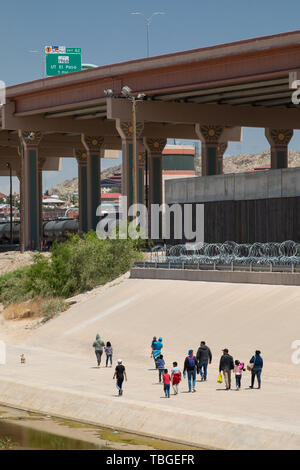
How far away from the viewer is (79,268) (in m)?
53.1

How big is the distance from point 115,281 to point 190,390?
19.9 m

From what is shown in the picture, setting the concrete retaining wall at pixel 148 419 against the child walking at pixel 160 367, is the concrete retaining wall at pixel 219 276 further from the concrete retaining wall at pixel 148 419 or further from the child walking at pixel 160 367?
the concrete retaining wall at pixel 148 419

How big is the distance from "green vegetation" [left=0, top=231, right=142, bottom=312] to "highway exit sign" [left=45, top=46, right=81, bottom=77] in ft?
132


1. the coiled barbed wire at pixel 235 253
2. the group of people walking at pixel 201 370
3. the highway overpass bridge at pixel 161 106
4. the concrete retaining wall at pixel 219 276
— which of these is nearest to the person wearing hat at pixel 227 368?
the group of people walking at pixel 201 370

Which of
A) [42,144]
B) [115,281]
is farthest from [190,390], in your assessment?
[42,144]

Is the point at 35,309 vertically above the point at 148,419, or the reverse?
the point at 35,309

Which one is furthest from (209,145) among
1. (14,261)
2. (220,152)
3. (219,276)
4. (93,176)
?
(219,276)

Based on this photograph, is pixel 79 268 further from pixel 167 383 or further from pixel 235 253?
pixel 167 383

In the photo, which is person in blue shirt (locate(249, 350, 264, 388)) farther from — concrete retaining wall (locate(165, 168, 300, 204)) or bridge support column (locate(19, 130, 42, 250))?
bridge support column (locate(19, 130, 42, 250))

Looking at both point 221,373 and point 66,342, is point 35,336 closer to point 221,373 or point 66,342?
point 66,342

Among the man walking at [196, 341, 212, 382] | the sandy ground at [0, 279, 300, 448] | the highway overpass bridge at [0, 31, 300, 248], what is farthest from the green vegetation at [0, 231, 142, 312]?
the man walking at [196, 341, 212, 382]

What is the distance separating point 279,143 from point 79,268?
28805 millimetres

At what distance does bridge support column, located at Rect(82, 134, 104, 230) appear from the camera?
272 feet

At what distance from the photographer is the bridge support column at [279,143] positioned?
250 ft
